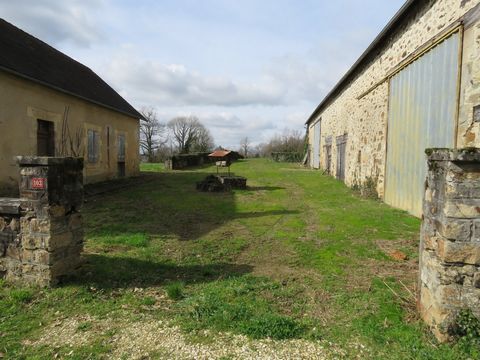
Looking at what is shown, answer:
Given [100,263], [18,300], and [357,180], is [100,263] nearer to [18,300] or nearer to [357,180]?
[18,300]

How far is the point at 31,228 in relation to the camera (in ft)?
12.4

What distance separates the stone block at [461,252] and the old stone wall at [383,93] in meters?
3.61

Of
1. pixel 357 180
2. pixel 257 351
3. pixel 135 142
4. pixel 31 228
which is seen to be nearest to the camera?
pixel 257 351

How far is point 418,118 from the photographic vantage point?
24.6ft

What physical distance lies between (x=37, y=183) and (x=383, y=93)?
31.7ft

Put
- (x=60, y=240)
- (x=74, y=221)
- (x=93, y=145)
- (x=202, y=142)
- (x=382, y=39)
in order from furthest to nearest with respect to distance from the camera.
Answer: (x=202, y=142), (x=93, y=145), (x=382, y=39), (x=74, y=221), (x=60, y=240)

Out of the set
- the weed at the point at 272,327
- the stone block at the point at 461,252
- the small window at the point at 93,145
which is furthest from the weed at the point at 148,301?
the small window at the point at 93,145

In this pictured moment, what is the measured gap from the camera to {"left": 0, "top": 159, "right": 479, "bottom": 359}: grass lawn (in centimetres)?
270

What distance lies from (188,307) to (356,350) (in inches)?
67.2

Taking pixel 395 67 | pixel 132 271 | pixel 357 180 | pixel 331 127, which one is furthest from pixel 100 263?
pixel 331 127

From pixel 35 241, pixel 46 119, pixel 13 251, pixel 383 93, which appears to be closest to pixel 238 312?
pixel 35 241

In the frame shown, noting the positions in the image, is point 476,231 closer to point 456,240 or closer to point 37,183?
point 456,240

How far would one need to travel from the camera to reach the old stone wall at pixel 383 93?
552 cm

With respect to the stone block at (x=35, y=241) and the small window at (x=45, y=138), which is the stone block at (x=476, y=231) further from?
the small window at (x=45, y=138)
